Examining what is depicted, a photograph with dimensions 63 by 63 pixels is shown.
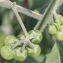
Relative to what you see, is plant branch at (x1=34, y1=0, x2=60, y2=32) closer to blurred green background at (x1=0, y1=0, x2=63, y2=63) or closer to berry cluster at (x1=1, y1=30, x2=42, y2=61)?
berry cluster at (x1=1, y1=30, x2=42, y2=61)

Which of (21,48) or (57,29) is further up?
(57,29)

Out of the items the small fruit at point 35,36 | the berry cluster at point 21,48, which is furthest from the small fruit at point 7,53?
the small fruit at point 35,36

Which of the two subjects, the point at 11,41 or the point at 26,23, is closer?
the point at 11,41

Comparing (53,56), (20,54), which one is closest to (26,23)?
(53,56)

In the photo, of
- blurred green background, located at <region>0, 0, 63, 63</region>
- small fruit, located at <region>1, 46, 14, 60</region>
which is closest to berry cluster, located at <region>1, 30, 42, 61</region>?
small fruit, located at <region>1, 46, 14, 60</region>

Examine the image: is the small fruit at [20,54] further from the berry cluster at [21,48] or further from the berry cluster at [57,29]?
the berry cluster at [57,29]

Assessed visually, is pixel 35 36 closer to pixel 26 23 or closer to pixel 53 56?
pixel 53 56

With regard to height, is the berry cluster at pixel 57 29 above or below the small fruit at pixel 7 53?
above

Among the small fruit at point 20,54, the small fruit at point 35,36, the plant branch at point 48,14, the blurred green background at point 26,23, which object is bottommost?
the small fruit at point 20,54
